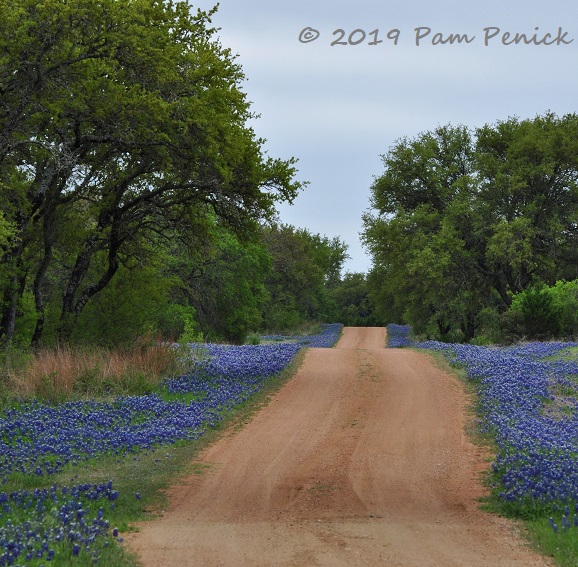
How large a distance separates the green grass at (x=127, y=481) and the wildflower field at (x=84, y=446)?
3cm

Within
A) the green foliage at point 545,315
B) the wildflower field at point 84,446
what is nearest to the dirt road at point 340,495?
the wildflower field at point 84,446

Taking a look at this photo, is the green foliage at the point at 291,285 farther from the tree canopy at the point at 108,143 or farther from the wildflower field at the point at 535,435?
the wildflower field at the point at 535,435

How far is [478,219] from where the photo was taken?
42094mm

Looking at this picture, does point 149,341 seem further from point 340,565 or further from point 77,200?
point 340,565

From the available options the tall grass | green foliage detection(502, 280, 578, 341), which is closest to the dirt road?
the tall grass

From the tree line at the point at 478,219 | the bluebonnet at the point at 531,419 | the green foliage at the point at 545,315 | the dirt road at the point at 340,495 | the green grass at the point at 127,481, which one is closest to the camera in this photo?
the green grass at the point at 127,481

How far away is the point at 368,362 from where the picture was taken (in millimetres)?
23875

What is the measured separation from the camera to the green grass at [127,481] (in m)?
6.89

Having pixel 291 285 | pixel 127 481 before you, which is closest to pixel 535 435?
pixel 127 481

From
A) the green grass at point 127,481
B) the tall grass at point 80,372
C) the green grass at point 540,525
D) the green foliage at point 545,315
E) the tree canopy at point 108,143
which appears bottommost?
the green grass at point 127,481

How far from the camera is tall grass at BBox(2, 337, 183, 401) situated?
1608 cm

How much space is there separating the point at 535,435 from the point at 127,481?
244 inches

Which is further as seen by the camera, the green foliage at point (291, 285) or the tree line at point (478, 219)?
the green foliage at point (291, 285)

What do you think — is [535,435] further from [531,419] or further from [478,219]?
[478,219]
